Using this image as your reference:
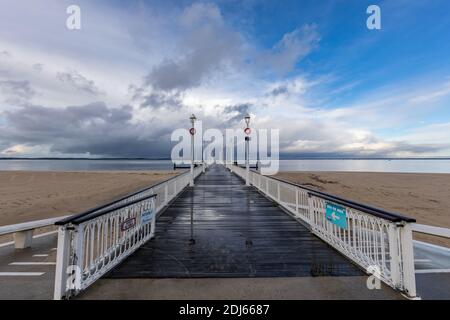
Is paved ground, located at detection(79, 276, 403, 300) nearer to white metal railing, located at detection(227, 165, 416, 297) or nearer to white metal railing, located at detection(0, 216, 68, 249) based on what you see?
white metal railing, located at detection(227, 165, 416, 297)

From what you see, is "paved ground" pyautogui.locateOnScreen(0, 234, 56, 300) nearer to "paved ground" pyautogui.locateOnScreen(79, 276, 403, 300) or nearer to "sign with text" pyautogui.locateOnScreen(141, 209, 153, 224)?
"paved ground" pyautogui.locateOnScreen(79, 276, 403, 300)

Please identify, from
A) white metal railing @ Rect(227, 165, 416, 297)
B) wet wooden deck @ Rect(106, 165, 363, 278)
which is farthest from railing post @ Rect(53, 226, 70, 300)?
white metal railing @ Rect(227, 165, 416, 297)

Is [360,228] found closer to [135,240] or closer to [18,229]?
[135,240]

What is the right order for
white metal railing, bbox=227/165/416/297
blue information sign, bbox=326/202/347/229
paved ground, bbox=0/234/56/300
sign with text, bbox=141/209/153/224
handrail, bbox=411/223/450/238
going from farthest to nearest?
1. sign with text, bbox=141/209/153/224
2. handrail, bbox=411/223/450/238
3. blue information sign, bbox=326/202/347/229
4. paved ground, bbox=0/234/56/300
5. white metal railing, bbox=227/165/416/297

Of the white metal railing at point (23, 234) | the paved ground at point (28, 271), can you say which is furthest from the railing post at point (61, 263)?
the white metal railing at point (23, 234)

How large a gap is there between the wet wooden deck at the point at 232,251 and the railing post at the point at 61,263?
0.73m

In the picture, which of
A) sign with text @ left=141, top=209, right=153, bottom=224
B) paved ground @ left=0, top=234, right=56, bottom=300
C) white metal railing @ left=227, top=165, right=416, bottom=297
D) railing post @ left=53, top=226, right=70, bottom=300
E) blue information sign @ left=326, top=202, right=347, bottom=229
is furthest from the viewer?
sign with text @ left=141, top=209, right=153, bottom=224

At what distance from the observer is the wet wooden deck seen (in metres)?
3.75

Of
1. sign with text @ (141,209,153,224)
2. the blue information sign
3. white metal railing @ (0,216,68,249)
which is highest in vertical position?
the blue information sign

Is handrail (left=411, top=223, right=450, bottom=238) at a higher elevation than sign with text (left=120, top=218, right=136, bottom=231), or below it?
below

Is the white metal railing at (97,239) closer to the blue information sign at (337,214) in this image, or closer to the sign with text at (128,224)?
the sign with text at (128,224)

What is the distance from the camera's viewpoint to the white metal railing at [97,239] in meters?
2.96

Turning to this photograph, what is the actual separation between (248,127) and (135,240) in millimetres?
10932

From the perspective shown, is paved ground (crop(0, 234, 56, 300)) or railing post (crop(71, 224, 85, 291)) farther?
paved ground (crop(0, 234, 56, 300))
